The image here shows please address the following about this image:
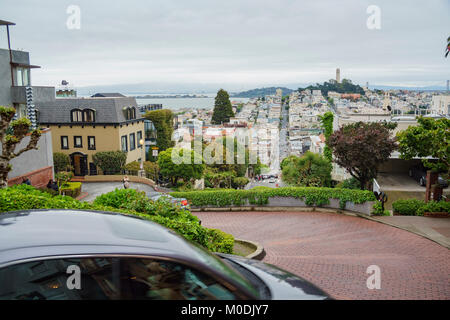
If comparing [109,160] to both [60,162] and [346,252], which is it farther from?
[346,252]

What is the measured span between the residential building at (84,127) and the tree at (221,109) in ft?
167

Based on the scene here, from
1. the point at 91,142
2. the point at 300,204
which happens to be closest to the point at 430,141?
the point at 300,204

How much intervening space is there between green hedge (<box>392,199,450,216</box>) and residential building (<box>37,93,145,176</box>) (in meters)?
29.0

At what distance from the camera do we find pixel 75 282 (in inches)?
115

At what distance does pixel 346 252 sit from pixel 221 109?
82.3 metres

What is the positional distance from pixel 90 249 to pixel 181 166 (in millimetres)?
33110

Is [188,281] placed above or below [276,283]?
above

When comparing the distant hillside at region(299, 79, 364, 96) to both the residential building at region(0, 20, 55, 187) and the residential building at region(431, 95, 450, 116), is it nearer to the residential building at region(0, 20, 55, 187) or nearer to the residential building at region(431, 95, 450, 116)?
the residential building at region(431, 95, 450, 116)

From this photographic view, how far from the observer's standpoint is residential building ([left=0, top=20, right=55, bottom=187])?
897 inches

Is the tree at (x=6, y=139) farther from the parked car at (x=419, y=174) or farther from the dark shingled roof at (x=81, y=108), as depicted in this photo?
the dark shingled roof at (x=81, y=108)

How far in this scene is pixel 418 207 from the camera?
17297 mm

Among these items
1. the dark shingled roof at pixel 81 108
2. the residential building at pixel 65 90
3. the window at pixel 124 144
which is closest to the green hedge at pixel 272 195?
the dark shingled roof at pixel 81 108

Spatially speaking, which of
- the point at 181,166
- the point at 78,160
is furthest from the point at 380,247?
the point at 78,160
